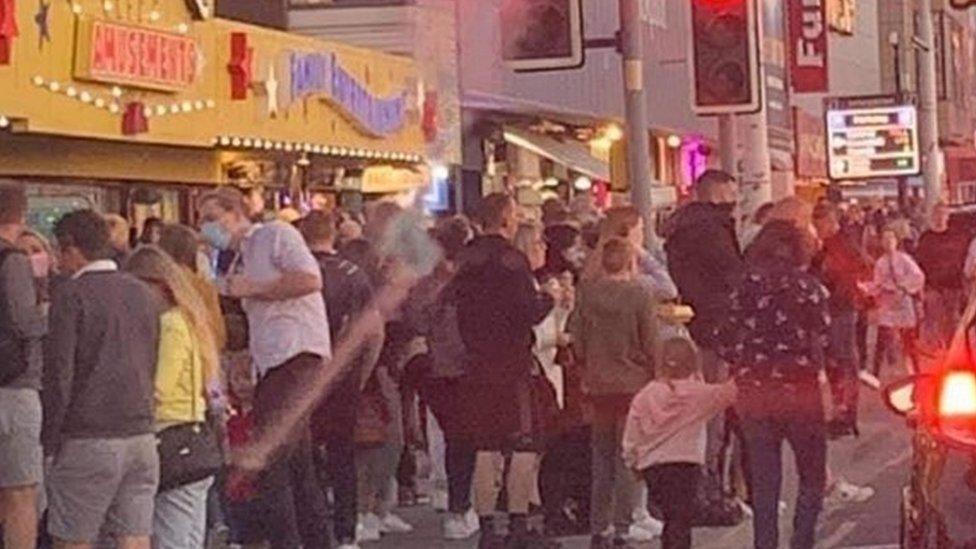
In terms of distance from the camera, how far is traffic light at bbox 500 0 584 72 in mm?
14758

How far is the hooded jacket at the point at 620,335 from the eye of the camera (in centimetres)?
1278

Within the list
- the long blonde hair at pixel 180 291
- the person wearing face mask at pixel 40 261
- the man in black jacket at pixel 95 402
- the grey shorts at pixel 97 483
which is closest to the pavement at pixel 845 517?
the person wearing face mask at pixel 40 261

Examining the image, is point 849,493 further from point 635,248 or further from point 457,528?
point 635,248

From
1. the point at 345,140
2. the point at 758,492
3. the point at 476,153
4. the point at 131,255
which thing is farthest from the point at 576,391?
the point at 476,153

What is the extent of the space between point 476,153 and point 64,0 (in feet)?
50.2

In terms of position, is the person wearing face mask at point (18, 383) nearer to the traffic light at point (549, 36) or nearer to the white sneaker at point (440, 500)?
the white sneaker at point (440, 500)

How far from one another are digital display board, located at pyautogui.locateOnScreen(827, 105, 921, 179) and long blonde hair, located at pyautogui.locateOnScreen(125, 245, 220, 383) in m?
18.1

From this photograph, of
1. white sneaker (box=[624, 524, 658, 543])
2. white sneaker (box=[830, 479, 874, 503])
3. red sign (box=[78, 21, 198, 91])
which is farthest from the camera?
red sign (box=[78, 21, 198, 91])

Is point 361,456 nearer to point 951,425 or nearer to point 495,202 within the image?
point 495,202

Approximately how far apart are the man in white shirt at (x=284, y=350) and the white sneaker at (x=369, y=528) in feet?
4.69

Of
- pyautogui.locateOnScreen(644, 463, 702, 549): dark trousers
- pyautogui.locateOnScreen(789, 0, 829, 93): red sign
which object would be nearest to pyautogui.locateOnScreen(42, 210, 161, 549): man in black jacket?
pyautogui.locateOnScreen(644, 463, 702, 549): dark trousers

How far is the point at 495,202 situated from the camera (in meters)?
13.3

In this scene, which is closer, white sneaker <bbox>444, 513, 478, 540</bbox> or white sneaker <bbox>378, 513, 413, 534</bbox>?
white sneaker <bbox>444, 513, 478, 540</bbox>

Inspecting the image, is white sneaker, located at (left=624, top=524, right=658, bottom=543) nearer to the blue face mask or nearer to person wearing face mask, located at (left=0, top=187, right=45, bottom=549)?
the blue face mask
